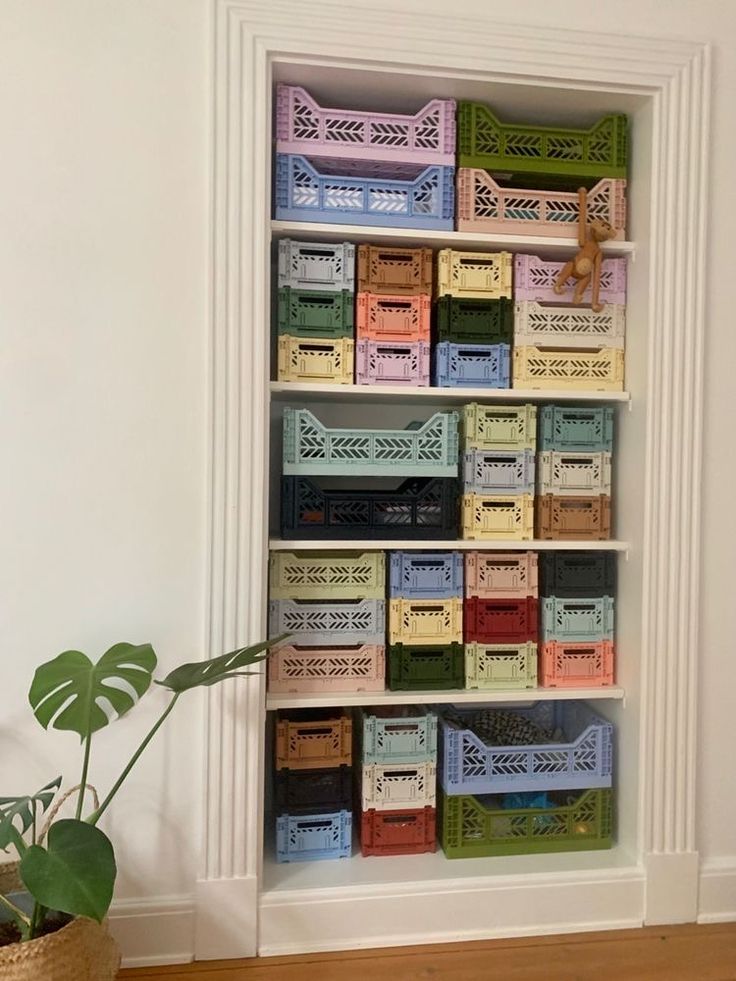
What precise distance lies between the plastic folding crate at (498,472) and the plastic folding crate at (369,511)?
5 cm

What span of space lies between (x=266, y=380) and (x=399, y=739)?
970 mm

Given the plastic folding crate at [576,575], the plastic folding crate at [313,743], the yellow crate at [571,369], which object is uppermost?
the yellow crate at [571,369]

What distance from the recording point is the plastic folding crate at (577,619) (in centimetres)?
206

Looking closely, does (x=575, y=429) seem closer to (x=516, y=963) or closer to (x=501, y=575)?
(x=501, y=575)

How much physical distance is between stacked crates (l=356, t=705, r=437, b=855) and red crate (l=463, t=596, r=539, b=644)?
25 cm

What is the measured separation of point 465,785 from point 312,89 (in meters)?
1.82

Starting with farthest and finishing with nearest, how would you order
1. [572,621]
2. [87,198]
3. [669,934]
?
[572,621]
[669,934]
[87,198]

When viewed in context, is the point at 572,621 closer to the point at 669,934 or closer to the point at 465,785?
the point at 465,785

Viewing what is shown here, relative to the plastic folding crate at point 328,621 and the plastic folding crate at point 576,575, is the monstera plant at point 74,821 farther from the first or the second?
the plastic folding crate at point 576,575

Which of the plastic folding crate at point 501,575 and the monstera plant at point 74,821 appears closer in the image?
the monstera plant at point 74,821

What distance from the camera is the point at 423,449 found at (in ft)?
6.53

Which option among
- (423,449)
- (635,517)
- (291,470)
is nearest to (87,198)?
(291,470)

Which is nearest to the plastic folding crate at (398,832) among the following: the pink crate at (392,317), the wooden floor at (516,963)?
the wooden floor at (516,963)

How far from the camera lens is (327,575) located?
197 centimetres
